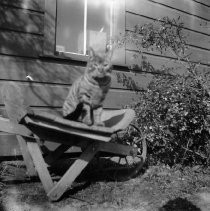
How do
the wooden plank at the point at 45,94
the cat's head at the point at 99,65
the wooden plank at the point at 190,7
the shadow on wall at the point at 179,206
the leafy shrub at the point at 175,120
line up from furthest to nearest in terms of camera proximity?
the wooden plank at the point at 190,7 < the leafy shrub at the point at 175,120 < the wooden plank at the point at 45,94 < the shadow on wall at the point at 179,206 < the cat's head at the point at 99,65

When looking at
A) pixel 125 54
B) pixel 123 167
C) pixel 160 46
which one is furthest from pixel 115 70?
pixel 123 167

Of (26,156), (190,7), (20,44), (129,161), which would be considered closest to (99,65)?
(26,156)

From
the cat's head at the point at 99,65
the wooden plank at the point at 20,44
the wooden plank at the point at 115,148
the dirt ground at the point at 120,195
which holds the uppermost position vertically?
the wooden plank at the point at 20,44

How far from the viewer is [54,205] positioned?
9.88 feet

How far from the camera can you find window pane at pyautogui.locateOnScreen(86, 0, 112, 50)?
16.7 feet

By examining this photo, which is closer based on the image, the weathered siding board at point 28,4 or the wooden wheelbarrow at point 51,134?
the wooden wheelbarrow at point 51,134

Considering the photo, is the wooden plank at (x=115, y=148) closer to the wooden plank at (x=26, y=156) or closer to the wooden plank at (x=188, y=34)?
the wooden plank at (x=26, y=156)

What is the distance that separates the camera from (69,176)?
3092 mm

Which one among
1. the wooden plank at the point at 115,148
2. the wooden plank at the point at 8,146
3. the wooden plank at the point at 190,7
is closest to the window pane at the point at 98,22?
the wooden plank at the point at 190,7

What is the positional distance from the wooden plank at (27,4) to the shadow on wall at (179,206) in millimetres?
3011

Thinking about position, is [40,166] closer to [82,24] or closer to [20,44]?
[20,44]

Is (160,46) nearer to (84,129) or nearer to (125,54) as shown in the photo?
(125,54)

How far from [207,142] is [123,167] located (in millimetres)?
1532

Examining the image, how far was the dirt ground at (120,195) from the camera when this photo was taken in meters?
3.05
